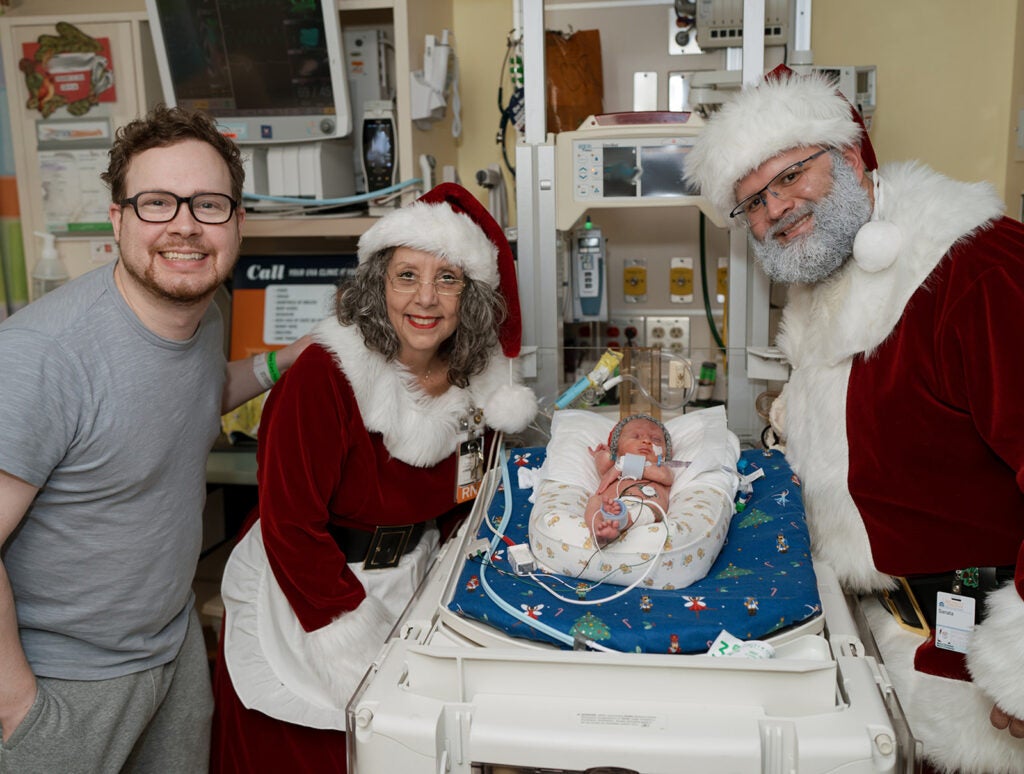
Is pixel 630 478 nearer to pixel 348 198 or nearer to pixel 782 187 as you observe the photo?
pixel 782 187

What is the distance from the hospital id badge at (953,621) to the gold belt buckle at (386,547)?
1.17 m

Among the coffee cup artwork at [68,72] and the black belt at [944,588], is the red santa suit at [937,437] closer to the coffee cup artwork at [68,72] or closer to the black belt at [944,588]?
the black belt at [944,588]

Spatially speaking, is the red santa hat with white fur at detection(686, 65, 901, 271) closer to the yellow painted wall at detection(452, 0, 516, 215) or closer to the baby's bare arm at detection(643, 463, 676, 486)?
the baby's bare arm at detection(643, 463, 676, 486)

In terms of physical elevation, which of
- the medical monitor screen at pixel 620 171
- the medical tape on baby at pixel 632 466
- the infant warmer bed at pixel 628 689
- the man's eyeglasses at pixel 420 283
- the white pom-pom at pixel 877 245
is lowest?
the infant warmer bed at pixel 628 689

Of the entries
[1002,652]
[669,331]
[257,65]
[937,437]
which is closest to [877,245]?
[937,437]

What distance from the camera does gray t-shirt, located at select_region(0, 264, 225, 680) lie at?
4.99 feet

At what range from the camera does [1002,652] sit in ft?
4.96

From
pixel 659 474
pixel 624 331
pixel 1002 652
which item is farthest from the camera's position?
pixel 624 331

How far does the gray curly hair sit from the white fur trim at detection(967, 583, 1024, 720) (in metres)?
1.24

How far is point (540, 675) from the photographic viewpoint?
1.40m

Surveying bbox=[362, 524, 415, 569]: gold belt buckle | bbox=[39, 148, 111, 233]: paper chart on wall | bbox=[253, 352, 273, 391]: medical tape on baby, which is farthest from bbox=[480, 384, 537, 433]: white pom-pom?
bbox=[39, 148, 111, 233]: paper chart on wall

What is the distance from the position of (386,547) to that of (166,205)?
0.94 meters

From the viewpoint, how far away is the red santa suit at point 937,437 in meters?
1.54

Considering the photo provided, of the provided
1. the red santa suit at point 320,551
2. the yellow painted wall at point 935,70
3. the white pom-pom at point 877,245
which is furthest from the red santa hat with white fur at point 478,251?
the yellow painted wall at point 935,70
